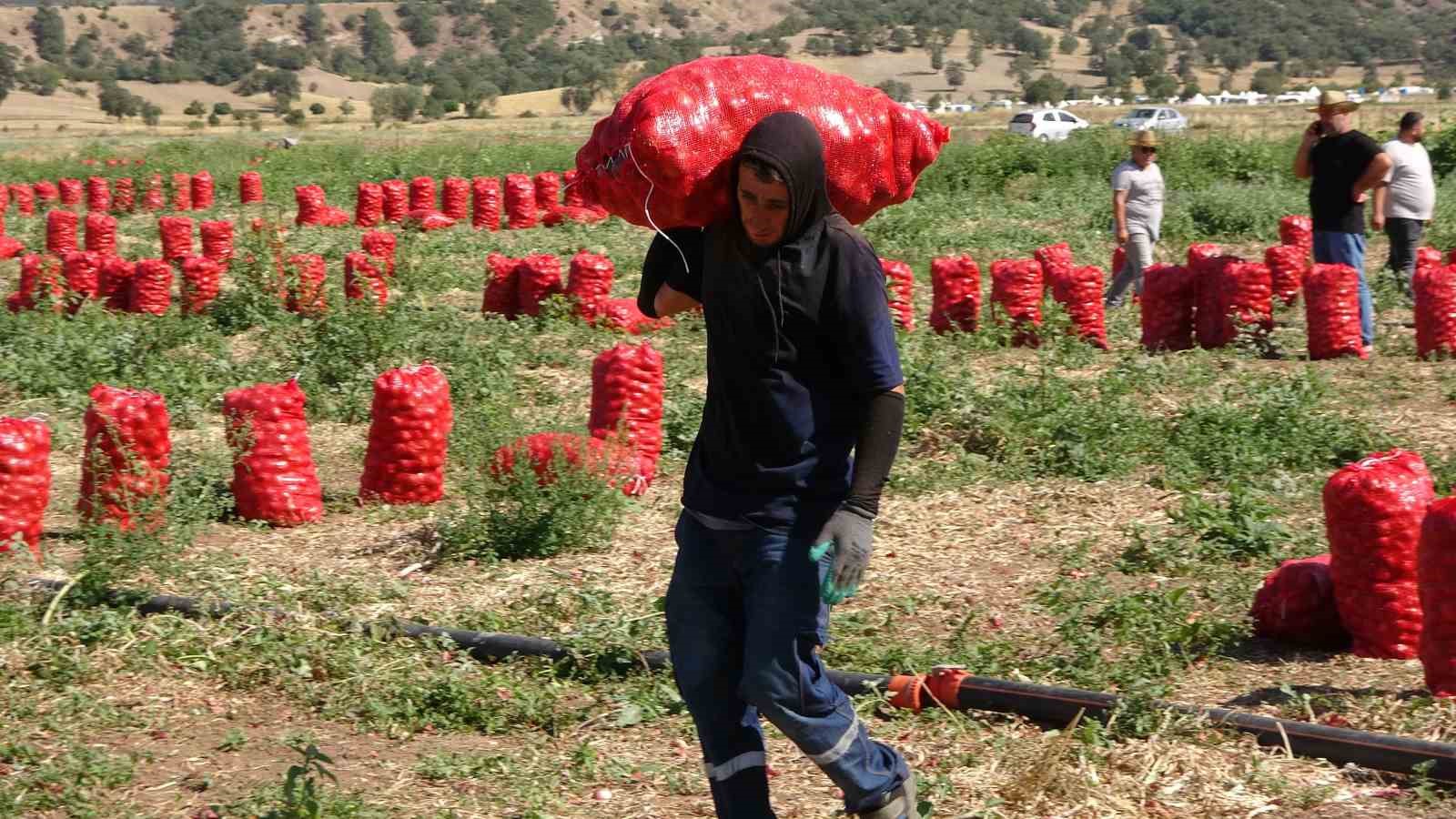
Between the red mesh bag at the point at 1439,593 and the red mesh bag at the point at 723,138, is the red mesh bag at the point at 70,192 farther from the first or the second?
the red mesh bag at the point at 1439,593

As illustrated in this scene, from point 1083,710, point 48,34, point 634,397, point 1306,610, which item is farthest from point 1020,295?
point 48,34

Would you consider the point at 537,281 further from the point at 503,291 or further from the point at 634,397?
the point at 634,397

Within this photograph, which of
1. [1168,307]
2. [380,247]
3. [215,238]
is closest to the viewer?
[1168,307]

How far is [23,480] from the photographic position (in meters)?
6.68

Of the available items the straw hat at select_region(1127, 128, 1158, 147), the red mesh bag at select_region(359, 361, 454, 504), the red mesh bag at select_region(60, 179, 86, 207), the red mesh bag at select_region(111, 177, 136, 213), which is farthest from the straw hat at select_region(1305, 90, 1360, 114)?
the red mesh bag at select_region(60, 179, 86, 207)

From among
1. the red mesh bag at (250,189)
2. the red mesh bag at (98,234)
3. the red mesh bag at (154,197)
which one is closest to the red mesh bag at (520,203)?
the red mesh bag at (98,234)

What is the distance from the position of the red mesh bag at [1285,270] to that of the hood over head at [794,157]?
8.80 m

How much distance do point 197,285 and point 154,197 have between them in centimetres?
1300

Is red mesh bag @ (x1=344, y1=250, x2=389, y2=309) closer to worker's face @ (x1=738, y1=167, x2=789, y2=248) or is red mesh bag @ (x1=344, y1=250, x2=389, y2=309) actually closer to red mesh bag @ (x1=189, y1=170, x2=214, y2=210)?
worker's face @ (x1=738, y1=167, x2=789, y2=248)

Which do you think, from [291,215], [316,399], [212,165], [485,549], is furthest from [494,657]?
[212,165]

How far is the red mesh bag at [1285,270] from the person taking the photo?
11484mm

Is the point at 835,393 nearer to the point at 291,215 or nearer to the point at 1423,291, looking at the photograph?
the point at 1423,291

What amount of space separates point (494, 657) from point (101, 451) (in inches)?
93.9

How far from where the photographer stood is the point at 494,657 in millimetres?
5398
